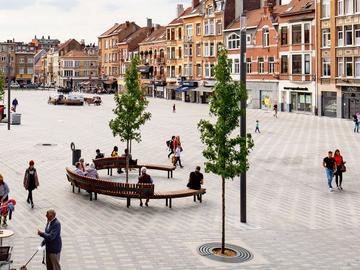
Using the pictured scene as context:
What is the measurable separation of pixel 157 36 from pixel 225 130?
261 feet

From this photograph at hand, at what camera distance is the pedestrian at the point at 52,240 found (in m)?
9.66

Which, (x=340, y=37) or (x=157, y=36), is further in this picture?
(x=157, y=36)

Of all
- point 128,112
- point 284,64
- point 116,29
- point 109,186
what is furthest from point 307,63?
point 116,29

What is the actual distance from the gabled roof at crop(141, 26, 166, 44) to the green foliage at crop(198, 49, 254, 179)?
74.4 meters

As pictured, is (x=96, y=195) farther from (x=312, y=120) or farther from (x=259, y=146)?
(x=312, y=120)

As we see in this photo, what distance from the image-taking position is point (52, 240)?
9.70 m

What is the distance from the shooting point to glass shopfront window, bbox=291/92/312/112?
5212cm

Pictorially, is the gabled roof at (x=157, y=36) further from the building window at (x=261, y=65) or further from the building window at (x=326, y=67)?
the building window at (x=326, y=67)

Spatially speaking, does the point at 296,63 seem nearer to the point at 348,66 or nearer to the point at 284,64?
the point at 284,64

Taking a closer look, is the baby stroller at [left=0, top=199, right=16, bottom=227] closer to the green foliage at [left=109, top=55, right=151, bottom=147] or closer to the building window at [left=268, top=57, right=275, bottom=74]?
the green foliage at [left=109, top=55, right=151, bottom=147]

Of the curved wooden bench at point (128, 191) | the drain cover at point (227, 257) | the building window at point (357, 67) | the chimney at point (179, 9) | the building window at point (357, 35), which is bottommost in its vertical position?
the drain cover at point (227, 257)

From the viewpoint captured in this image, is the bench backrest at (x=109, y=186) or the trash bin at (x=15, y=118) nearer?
the bench backrest at (x=109, y=186)

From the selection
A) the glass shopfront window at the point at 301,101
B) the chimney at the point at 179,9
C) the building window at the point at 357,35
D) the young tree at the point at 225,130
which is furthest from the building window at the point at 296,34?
the young tree at the point at 225,130

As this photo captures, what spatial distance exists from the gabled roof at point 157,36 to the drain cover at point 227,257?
2972 inches
